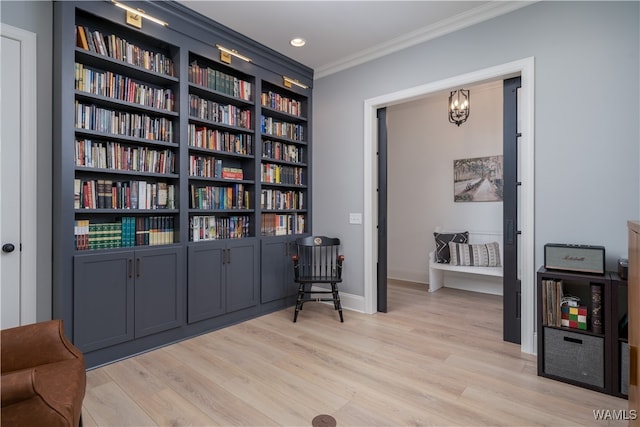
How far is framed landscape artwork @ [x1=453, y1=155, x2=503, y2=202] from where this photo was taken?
460 centimetres

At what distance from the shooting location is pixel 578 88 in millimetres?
2473

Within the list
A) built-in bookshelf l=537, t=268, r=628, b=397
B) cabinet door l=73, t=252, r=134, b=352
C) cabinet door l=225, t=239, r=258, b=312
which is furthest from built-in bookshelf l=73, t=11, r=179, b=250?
built-in bookshelf l=537, t=268, r=628, b=397

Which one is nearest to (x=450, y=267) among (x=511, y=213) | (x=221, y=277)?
(x=511, y=213)

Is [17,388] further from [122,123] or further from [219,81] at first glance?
[219,81]

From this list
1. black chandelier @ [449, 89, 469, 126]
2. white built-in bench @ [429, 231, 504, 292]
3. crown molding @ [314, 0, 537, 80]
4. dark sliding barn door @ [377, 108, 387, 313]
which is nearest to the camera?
crown molding @ [314, 0, 537, 80]

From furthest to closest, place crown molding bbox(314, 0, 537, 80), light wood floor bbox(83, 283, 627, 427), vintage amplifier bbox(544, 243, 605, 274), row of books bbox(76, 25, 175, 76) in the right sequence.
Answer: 1. crown molding bbox(314, 0, 537, 80)
2. row of books bbox(76, 25, 175, 76)
3. vintage amplifier bbox(544, 243, 605, 274)
4. light wood floor bbox(83, 283, 627, 427)

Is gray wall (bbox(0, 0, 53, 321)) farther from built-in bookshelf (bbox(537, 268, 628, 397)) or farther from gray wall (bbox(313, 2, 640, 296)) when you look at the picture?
built-in bookshelf (bbox(537, 268, 628, 397))

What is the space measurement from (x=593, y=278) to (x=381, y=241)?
6.47 feet

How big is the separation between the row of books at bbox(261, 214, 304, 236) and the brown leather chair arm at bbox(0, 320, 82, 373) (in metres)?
2.24

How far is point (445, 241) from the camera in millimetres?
4812

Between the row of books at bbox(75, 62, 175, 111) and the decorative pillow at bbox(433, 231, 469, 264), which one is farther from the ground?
the row of books at bbox(75, 62, 175, 111)

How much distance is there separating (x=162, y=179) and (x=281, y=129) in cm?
154

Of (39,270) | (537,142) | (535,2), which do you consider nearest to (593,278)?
(537,142)

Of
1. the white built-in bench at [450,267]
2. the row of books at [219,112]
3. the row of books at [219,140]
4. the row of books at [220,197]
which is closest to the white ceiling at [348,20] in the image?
the row of books at [219,112]
